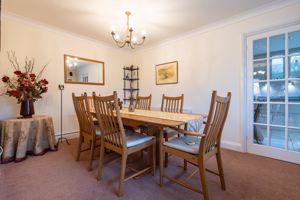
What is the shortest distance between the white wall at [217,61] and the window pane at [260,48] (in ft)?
0.61

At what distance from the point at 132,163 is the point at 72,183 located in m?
0.79

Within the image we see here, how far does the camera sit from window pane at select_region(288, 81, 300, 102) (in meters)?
2.21

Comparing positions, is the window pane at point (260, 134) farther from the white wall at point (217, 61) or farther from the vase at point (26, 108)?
the vase at point (26, 108)

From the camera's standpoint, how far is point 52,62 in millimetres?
3150

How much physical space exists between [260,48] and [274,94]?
77 centimetres

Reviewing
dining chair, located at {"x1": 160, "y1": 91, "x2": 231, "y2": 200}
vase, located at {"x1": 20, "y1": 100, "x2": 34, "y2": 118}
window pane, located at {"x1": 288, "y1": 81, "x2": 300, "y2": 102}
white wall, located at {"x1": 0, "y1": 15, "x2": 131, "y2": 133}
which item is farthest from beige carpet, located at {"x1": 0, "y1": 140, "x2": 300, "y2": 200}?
white wall, located at {"x1": 0, "y1": 15, "x2": 131, "y2": 133}

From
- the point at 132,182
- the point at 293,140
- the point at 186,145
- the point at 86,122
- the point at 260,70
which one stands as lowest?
the point at 132,182

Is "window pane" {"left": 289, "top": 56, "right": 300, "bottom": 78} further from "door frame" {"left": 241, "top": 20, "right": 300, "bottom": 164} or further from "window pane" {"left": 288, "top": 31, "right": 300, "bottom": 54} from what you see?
"door frame" {"left": 241, "top": 20, "right": 300, "bottom": 164}

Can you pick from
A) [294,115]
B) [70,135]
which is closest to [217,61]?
[294,115]

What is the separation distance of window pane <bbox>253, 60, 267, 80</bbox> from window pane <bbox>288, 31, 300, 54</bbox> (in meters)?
0.34

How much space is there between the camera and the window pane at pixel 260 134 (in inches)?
99.0

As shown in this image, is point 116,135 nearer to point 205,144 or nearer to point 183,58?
point 205,144

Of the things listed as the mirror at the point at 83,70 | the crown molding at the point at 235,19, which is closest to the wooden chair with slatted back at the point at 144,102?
the mirror at the point at 83,70

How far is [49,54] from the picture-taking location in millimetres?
3109
